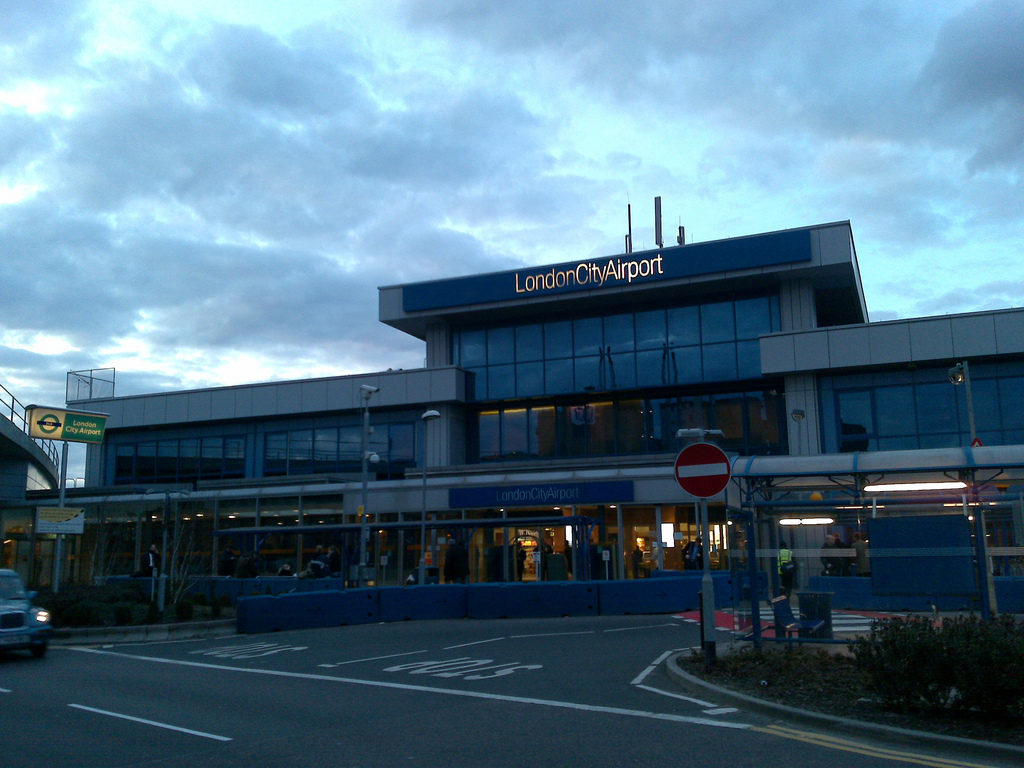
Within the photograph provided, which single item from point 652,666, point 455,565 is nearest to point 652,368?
point 455,565

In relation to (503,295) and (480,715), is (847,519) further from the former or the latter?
(503,295)

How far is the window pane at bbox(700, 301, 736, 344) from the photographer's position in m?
35.5

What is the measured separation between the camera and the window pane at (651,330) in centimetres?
3641

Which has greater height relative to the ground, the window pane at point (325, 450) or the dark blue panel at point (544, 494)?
the window pane at point (325, 450)

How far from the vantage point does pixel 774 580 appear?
14.8 metres

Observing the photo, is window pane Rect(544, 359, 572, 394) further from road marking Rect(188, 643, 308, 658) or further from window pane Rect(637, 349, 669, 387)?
road marking Rect(188, 643, 308, 658)

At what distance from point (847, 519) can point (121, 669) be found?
12.0 m

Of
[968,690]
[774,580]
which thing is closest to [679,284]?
[774,580]

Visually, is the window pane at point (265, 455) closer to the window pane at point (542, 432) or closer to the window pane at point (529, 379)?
the window pane at point (529, 379)

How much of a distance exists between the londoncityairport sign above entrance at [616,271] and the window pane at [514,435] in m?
5.01

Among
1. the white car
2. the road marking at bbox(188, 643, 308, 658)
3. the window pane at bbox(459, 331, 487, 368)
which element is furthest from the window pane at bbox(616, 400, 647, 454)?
the white car

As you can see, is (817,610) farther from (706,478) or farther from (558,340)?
(558,340)

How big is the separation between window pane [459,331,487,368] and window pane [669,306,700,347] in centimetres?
834

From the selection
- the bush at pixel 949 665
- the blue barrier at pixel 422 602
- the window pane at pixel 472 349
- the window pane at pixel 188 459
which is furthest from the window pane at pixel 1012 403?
the window pane at pixel 188 459
